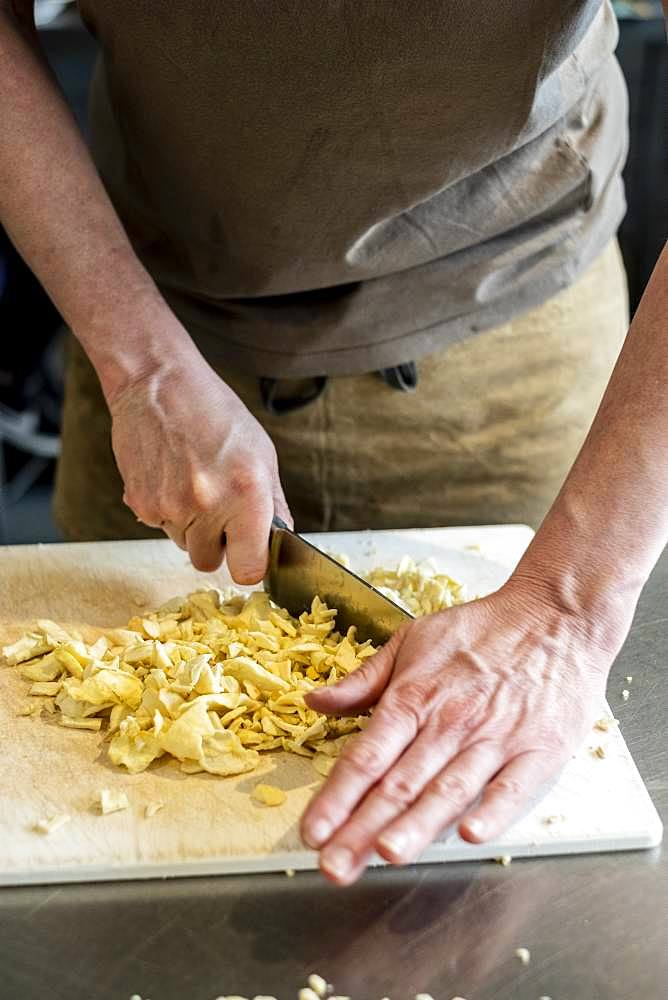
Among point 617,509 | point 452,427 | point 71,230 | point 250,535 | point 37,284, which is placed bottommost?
point 37,284

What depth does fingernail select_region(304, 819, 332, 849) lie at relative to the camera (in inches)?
34.7

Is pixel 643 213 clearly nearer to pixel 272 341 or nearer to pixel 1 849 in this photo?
pixel 272 341

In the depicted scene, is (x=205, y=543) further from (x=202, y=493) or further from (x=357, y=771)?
(x=357, y=771)

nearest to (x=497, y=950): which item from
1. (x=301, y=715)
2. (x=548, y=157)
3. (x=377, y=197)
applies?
(x=301, y=715)

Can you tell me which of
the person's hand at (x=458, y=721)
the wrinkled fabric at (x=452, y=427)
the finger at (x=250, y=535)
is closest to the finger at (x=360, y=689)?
the person's hand at (x=458, y=721)

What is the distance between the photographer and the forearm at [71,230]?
132cm

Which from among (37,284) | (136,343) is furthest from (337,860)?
(37,284)

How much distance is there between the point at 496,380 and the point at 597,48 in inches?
15.8

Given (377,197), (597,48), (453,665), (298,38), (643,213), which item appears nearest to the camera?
(453,665)

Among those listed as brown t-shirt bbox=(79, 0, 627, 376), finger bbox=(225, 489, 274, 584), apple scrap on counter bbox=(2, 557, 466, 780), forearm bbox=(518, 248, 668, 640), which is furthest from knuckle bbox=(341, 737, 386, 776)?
brown t-shirt bbox=(79, 0, 627, 376)

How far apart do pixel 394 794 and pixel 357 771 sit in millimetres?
32

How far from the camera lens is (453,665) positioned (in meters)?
1.00

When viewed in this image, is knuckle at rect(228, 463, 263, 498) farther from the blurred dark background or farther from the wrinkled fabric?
the blurred dark background

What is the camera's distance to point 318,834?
0.88m
